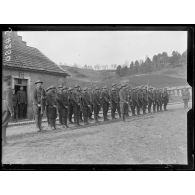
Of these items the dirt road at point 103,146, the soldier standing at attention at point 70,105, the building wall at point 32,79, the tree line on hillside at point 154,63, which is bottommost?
the dirt road at point 103,146

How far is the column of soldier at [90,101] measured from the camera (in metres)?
4.04

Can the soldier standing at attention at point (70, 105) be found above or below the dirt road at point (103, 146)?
above

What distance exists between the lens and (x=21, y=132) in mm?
3979

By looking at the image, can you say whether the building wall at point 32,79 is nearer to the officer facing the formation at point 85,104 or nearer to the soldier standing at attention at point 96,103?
the officer facing the formation at point 85,104

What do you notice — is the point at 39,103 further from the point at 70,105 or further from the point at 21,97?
the point at 70,105

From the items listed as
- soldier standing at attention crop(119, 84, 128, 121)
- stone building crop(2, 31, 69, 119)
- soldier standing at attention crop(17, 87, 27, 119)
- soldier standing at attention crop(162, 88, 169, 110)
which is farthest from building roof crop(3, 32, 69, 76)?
soldier standing at attention crop(162, 88, 169, 110)

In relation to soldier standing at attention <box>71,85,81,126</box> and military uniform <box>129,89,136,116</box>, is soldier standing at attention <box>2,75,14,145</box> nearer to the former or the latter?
soldier standing at attention <box>71,85,81,126</box>

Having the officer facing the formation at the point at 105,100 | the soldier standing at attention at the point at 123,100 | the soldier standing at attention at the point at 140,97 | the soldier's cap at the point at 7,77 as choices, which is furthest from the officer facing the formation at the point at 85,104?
the soldier's cap at the point at 7,77

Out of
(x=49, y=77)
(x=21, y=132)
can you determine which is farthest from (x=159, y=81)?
(x=21, y=132)

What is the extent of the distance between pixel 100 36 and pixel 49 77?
97cm

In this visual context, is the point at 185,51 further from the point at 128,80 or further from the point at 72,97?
the point at 72,97

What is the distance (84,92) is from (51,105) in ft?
1.75

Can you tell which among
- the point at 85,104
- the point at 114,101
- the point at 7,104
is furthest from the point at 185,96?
the point at 7,104

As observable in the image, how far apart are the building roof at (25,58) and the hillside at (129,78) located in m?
0.17
